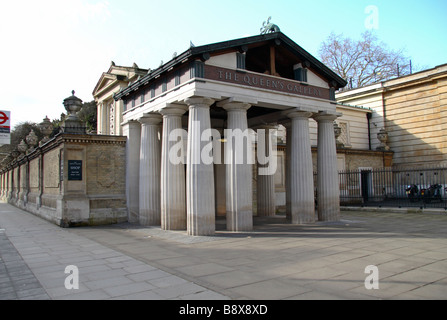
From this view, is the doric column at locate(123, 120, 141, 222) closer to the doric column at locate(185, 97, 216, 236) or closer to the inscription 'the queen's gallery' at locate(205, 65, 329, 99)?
the doric column at locate(185, 97, 216, 236)

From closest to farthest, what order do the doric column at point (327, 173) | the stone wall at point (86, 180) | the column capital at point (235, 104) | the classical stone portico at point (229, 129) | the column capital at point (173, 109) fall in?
the classical stone portico at point (229, 129)
the column capital at point (235, 104)
the column capital at point (173, 109)
the stone wall at point (86, 180)
the doric column at point (327, 173)

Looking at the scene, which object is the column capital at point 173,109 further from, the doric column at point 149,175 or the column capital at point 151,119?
the doric column at point 149,175

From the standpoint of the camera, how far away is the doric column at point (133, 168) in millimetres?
17188

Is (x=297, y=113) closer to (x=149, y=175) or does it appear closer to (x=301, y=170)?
(x=301, y=170)

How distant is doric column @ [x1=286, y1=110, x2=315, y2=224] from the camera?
1544 cm

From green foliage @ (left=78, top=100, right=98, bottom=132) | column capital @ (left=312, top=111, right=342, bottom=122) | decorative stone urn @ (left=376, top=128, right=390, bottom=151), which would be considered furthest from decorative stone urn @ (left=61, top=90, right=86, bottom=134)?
green foliage @ (left=78, top=100, right=98, bottom=132)

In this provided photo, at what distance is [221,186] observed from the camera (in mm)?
19750

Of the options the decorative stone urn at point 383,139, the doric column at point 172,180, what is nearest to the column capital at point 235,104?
the doric column at point 172,180

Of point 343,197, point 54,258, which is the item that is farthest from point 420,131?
point 54,258

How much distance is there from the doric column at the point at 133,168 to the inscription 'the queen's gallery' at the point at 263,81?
5943 millimetres

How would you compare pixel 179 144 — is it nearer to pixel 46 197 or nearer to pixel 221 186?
pixel 221 186

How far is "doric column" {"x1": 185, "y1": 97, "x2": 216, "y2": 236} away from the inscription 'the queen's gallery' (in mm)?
1082

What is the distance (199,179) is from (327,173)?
6781mm
